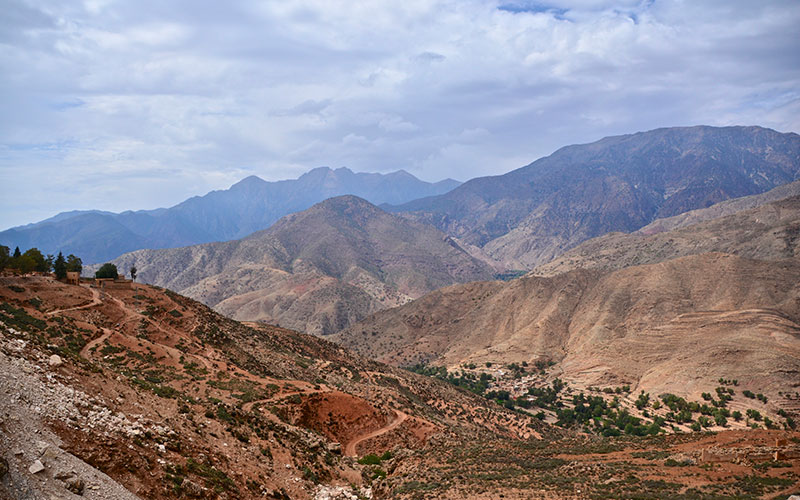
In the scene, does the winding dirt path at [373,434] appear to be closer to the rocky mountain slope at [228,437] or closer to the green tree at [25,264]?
the rocky mountain slope at [228,437]

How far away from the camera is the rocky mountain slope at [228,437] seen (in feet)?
49.3

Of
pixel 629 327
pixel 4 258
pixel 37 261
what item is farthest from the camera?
pixel 629 327

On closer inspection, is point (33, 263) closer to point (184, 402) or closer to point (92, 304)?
point (92, 304)

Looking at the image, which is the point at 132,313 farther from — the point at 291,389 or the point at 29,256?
the point at 29,256

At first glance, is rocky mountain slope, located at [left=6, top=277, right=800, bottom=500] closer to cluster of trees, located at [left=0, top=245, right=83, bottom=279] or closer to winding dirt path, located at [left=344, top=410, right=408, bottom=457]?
winding dirt path, located at [left=344, top=410, right=408, bottom=457]

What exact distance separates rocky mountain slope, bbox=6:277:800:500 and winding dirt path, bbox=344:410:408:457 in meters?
0.10

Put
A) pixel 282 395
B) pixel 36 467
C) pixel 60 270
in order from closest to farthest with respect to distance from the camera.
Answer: pixel 36 467
pixel 282 395
pixel 60 270

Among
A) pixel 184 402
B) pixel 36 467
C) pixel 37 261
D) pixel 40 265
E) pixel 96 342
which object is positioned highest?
pixel 37 261

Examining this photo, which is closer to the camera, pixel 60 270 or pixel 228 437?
pixel 228 437

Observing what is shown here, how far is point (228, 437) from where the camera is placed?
913 inches

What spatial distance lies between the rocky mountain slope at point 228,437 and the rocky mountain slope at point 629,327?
155 ft

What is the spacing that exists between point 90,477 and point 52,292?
31040mm

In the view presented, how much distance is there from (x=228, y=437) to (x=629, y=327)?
9552cm

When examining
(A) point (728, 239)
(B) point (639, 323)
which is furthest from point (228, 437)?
(A) point (728, 239)
